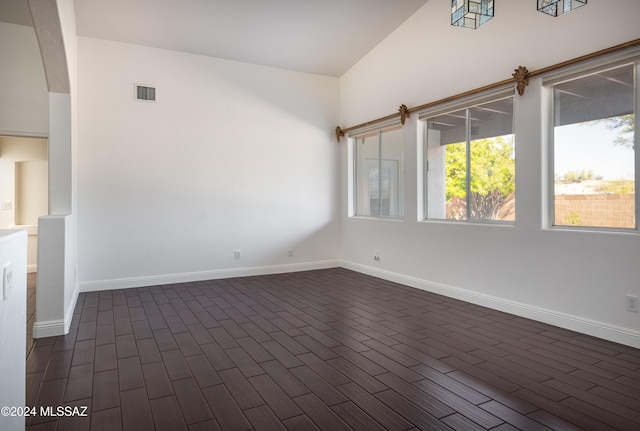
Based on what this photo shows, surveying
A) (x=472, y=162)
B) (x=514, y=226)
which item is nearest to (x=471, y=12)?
(x=514, y=226)

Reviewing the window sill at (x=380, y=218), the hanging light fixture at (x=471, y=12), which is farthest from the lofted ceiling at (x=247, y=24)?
the hanging light fixture at (x=471, y=12)

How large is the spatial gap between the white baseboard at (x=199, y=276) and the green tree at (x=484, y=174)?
8.79ft

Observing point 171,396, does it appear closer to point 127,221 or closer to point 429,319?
point 429,319

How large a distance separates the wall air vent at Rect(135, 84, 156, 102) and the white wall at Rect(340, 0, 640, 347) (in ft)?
10.2

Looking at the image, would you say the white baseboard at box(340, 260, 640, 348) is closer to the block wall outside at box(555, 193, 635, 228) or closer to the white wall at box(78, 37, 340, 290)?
the block wall outside at box(555, 193, 635, 228)

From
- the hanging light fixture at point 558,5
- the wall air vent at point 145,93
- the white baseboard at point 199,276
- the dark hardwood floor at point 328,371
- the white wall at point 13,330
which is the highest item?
the wall air vent at point 145,93

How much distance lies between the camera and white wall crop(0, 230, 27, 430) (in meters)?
1.19

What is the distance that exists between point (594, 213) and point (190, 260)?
4.84 m

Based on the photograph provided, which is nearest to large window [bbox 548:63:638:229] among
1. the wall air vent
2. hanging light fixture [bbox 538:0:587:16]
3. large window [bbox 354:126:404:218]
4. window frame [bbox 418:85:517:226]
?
window frame [bbox 418:85:517:226]

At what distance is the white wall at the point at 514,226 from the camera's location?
10.6 ft

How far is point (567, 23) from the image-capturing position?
11.4 ft

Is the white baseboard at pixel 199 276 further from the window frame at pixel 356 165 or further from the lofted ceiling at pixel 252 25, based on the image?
the lofted ceiling at pixel 252 25

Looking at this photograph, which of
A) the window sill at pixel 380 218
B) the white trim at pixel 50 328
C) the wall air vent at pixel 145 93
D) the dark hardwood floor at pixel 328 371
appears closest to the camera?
the dark hardwood floor at pixel 328 371

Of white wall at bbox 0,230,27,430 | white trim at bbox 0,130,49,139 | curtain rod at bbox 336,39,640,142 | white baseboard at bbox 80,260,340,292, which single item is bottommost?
white baseboard at bbox 80,260,340,292
